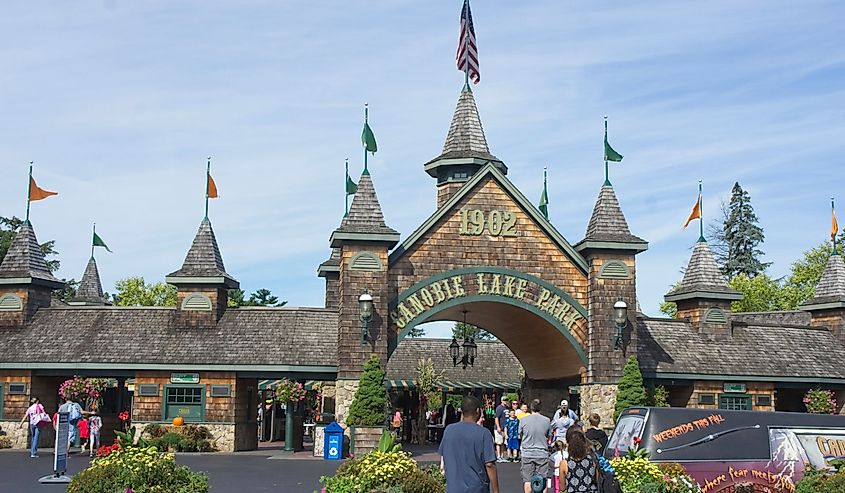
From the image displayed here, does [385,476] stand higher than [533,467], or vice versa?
[385,476]

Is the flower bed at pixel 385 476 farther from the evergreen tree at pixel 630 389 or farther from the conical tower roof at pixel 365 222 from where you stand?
the evergreen tree at pixel 630 389

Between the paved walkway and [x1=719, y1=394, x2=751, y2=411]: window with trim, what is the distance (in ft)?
30.2

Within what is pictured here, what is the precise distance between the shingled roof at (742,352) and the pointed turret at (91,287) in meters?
26.4

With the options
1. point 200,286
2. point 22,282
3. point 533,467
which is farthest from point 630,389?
point 22,282

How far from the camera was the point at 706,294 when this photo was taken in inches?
1242

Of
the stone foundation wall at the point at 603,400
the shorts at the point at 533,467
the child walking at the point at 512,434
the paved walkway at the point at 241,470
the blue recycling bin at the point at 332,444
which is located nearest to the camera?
the shorts at the point at 533,467

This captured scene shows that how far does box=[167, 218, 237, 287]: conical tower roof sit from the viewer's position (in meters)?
30.3

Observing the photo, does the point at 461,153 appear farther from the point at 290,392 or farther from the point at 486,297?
the point at 290,392

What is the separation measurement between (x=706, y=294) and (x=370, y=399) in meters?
12.3

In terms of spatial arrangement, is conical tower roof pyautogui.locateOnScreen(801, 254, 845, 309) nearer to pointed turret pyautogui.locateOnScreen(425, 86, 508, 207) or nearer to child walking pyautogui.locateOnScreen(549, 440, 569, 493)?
pointed turret pyautogui.locateOnScreen(425, 86, 508, 207)

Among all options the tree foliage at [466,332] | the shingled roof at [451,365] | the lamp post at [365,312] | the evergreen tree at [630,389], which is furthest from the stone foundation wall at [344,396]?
the tree foliage at [466,332]

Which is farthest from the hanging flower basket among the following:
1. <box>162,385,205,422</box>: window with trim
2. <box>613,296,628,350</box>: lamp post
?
<box>613,296,628,350</box>: lamp post

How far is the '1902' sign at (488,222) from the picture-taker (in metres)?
27.7

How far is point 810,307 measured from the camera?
3450 centimetres
